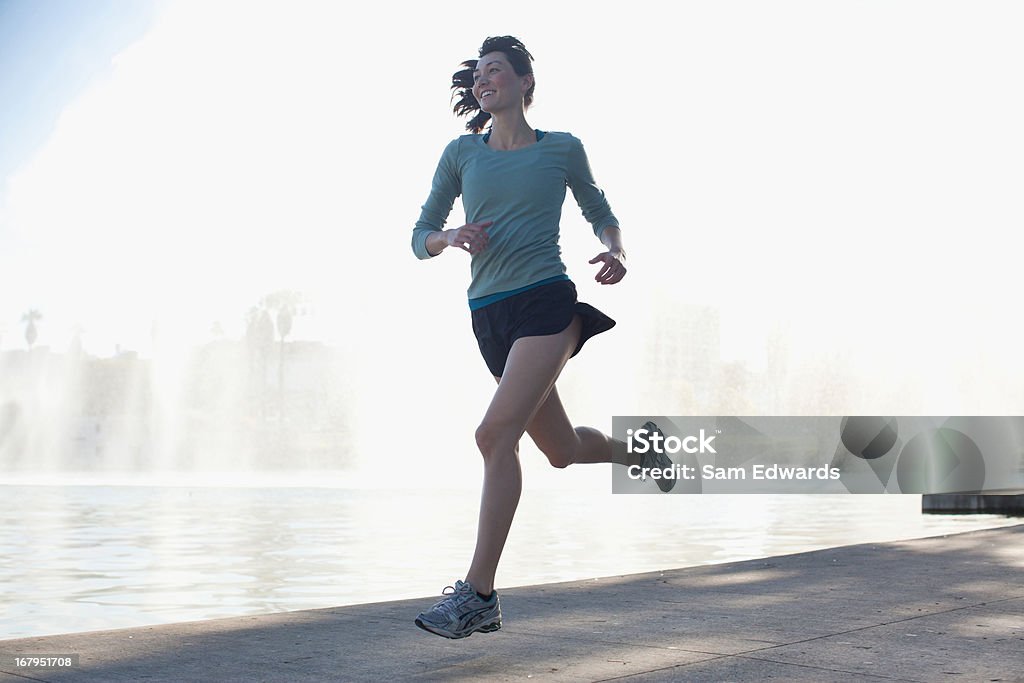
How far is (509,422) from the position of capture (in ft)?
13.0

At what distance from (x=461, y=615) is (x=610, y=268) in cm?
124

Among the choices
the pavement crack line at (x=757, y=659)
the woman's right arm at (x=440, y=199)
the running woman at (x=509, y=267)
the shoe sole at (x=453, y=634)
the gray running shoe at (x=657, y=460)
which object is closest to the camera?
the pavement crack line at (x=757, y=659)

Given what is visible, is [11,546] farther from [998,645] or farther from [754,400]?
[754,400]

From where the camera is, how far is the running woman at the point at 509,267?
3955mm

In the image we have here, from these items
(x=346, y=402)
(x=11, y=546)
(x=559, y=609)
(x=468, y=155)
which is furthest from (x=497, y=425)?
(x=346, y=402)

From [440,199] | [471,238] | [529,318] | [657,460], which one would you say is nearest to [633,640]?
[657,460]

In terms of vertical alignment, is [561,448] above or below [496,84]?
below

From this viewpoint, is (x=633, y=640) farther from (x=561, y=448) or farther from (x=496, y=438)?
(x=496, y=438)

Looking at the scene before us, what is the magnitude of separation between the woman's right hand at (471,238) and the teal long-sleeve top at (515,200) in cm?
11

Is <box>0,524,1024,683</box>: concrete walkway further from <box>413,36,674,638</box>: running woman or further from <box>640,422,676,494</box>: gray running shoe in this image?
<box>640,422,676,494</box>: gray running shoe

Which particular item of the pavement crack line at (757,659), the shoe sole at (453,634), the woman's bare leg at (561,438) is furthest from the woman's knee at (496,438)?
the pavement crack line at (757,659)

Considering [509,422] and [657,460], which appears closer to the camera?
[509,422]

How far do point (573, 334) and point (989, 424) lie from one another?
2422 cm

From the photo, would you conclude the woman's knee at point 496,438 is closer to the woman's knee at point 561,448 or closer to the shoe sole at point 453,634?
the woman's knee at point 561,448
